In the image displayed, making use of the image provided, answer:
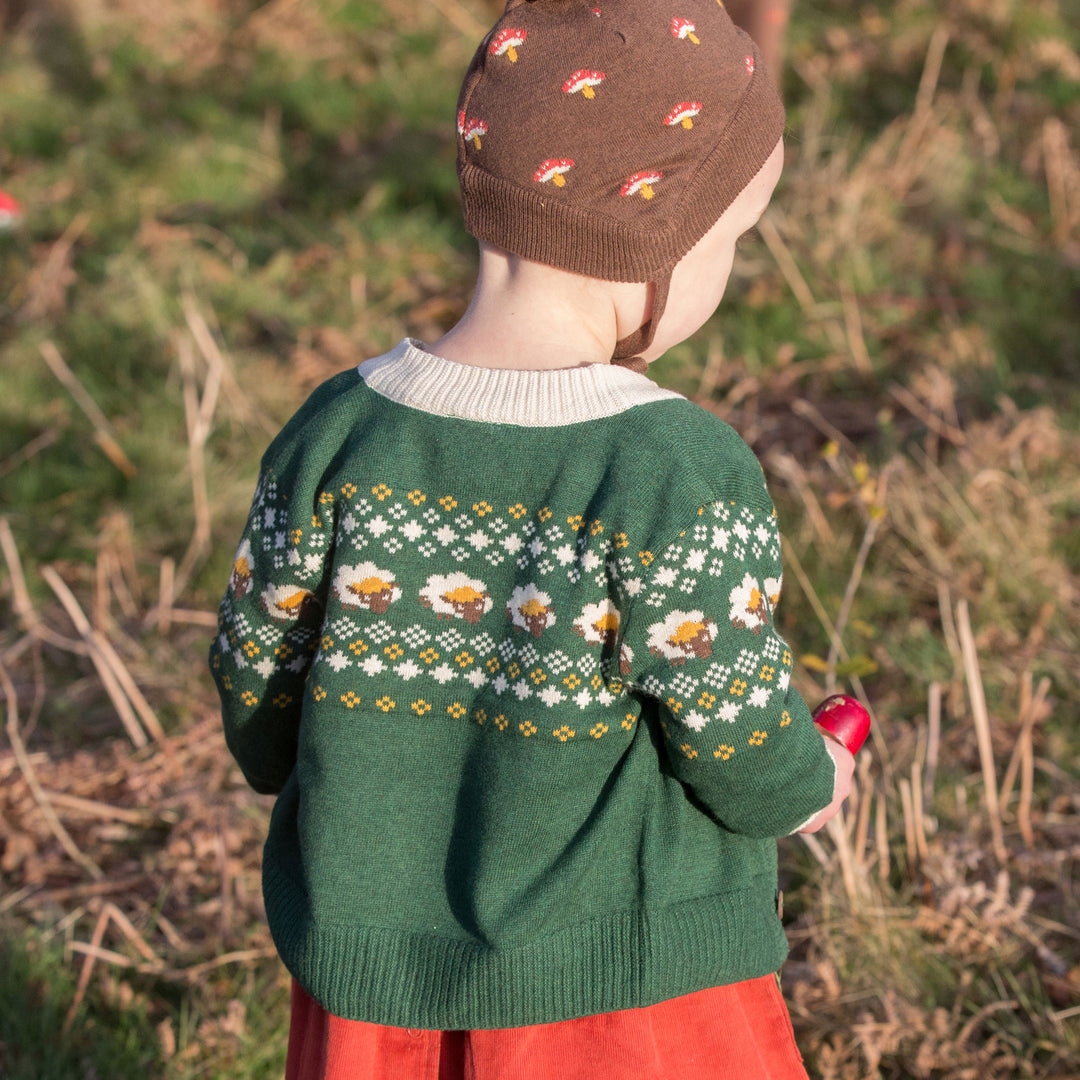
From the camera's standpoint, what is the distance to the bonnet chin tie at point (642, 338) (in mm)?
1477

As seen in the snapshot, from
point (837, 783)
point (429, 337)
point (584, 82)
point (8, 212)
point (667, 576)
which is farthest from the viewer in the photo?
point (8, 212)

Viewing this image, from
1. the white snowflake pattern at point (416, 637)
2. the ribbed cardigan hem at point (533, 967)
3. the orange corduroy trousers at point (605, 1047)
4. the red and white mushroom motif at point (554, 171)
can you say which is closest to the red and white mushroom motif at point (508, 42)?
the red and white mushroom motif at point (554, 171)

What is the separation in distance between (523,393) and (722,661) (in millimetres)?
382

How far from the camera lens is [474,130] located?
145 cm

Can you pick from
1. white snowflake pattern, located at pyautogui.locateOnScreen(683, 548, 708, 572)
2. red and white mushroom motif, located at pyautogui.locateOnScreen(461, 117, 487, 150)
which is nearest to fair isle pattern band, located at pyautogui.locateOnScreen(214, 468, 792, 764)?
white snowflake pattern, located at pyautogui.locateOnScreen(683, 548, 708, 572)

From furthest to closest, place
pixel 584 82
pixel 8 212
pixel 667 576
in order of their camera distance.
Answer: pixel 8 212
pixel 584 82
pixel 667 576

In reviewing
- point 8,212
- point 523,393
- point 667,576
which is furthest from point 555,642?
point 8,212

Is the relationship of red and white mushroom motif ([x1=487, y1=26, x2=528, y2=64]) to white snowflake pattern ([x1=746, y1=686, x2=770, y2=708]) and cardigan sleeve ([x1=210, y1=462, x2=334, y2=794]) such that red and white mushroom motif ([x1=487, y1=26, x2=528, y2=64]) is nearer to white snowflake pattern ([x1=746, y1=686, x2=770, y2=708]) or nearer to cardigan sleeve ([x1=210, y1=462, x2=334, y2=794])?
cardigan sleeve ([x1=210, y1=462, x2=334, y2=794])

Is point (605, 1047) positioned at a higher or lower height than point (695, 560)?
lower

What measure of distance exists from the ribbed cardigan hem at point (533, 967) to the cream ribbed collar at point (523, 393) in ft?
1.94

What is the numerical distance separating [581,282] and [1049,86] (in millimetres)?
5841

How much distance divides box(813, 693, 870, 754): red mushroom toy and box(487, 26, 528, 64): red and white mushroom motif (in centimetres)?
95

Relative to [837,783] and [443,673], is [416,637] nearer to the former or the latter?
[443,673]

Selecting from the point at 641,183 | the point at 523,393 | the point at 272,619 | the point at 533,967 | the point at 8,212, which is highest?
the point at 641,183
